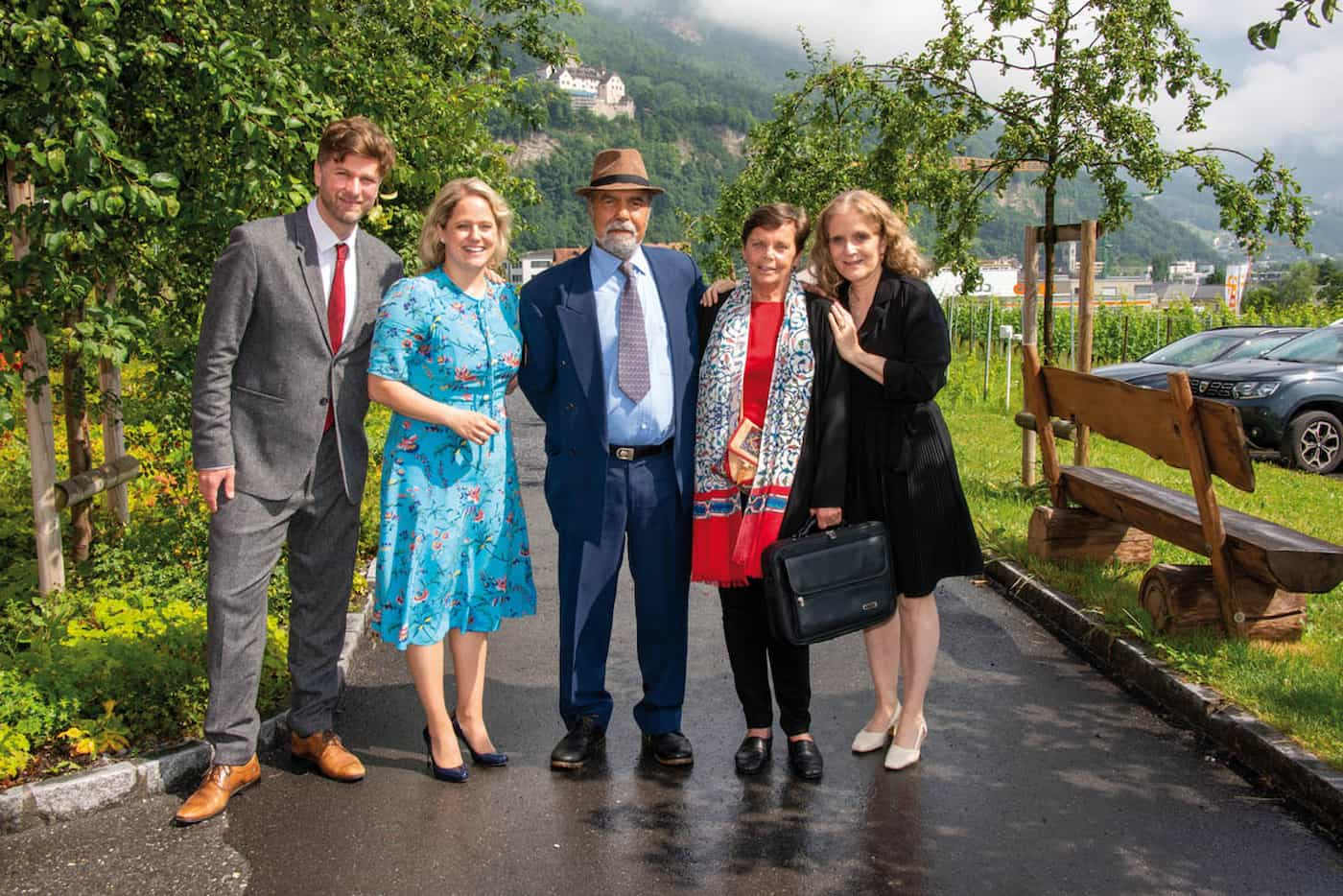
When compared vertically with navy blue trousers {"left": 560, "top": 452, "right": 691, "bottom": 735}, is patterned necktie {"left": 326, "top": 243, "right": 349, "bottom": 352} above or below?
above

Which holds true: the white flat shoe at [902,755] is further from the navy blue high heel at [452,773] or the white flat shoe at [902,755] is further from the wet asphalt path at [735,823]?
the navy blue high heel at [452,773]

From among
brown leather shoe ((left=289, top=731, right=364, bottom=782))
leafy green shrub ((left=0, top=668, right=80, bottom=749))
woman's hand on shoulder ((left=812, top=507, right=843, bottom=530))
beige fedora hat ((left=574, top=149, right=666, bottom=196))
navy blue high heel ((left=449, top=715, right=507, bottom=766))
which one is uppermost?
beige fedora hat ((left=574, top=149, right=666, bottom=196))

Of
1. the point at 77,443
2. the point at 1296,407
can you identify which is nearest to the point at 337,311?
the point at 77,443

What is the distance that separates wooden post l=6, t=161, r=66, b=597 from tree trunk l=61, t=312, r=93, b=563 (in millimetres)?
807

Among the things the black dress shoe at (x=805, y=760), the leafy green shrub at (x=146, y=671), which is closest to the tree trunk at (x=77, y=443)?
the leafy green shrub at (x=146, y=671)

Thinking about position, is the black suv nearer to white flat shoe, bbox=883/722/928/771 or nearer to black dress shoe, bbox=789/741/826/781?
white flat shoe, bbox=883/722/928/771

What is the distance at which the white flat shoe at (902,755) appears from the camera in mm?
4484

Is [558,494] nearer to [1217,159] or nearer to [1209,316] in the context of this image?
[1217,159]

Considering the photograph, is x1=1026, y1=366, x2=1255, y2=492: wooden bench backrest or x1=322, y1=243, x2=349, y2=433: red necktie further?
x1=1026, y1=366, x2=1255, y2=492: wooden bench backrest

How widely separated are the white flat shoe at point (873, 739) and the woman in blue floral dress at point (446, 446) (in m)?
1.41

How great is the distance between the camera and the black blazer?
4.32 m

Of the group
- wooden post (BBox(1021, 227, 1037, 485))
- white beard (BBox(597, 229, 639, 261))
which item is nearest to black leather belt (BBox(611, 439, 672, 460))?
white beard (BBox(597, 229, 639, 261))

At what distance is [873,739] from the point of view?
4715 mm

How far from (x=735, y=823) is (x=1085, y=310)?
6230mm
